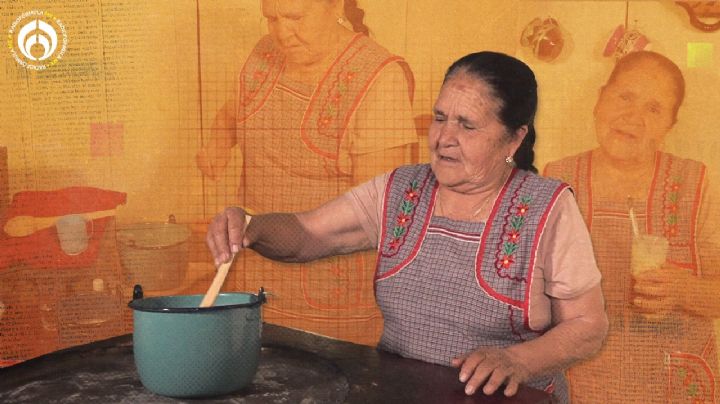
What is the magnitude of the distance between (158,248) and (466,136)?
1.40 metres

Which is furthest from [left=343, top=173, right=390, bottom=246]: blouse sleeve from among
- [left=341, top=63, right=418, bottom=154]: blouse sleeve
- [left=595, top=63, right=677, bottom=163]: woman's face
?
[left=595, top=63, right=677, bottom=163]: woman's face

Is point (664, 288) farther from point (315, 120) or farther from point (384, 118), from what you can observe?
point (315, 120)

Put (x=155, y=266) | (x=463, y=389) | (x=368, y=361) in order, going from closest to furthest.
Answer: (x=463, y=389), (x=368, y=361), (x=155, y=266)

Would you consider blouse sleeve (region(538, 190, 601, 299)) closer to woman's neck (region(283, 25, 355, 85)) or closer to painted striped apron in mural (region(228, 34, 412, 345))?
painted striped apron in mural (region(228, 34, 412, 345))

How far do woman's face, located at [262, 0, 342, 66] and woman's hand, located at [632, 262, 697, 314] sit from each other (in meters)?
1.26

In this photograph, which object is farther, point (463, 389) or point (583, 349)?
point (583, 349)

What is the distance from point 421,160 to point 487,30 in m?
0.47

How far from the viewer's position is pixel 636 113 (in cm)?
254

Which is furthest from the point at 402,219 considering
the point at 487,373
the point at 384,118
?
the point at 384,118

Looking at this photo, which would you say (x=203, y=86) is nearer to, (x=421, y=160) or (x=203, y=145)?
(x=203, y=145)

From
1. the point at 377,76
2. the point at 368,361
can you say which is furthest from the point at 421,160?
the point at 368,361

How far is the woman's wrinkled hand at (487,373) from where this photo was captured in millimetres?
1138

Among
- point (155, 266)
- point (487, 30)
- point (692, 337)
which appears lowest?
point (692, 337)

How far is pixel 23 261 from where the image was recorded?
2.59 m
